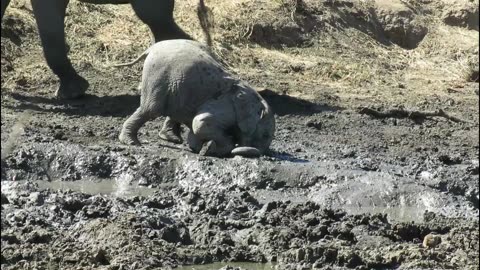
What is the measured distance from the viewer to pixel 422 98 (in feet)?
41.9

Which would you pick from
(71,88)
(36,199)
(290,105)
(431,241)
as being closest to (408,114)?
(290,105)

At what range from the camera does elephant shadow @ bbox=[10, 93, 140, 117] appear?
10.8m

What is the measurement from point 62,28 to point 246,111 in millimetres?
3164

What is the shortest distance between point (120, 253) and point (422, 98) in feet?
23.0

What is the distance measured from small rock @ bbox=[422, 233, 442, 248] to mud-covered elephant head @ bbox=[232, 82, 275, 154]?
83.8 inches

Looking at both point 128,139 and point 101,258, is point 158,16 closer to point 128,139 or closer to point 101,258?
point 128,139

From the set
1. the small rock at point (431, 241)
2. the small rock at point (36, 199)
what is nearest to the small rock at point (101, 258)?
the small rock at point (36, 199)

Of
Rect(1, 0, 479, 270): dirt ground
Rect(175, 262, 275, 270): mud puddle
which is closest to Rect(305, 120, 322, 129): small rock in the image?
Rect(1, 0, 479, 270): dirt ground

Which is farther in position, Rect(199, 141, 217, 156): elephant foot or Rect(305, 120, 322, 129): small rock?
Rect(305, 120, 322, 129): small rock

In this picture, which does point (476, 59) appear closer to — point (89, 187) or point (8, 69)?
point (8, 69)

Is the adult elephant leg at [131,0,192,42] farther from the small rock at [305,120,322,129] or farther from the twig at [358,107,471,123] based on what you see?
the twig at [358,107,471,123]

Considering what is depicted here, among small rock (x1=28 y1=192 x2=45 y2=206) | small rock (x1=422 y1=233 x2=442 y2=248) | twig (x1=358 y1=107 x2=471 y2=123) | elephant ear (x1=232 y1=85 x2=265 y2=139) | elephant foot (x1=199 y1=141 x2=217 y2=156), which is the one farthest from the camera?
twig (x1=358 y1=107 x2=471 y2=123)

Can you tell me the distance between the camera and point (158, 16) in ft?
36.4

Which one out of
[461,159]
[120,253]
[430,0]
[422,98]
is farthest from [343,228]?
[430,0]
